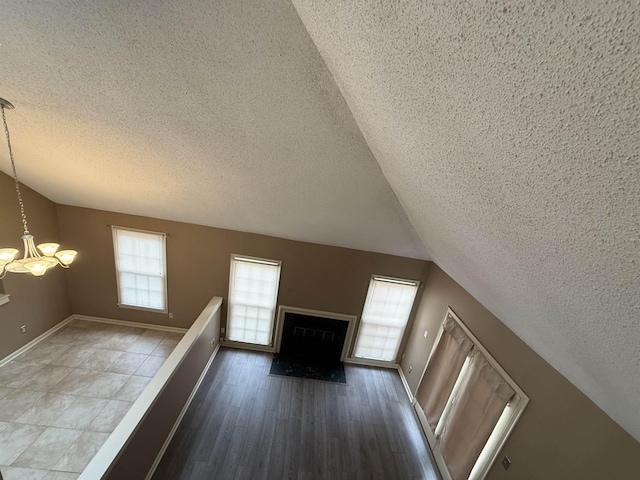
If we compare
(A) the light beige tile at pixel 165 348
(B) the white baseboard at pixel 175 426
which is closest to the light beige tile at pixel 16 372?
(A) the light beige tile at pixel 165 348

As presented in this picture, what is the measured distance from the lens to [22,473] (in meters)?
2.66

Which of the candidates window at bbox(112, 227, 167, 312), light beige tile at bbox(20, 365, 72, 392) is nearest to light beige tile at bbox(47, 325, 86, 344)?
light beige tile at bbox(20, 365, 72, 392)

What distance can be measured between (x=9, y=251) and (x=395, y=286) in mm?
4985

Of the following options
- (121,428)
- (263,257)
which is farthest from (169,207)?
(121,428)

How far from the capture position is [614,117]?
452 mm

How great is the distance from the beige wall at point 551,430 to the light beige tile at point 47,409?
5.14 meters

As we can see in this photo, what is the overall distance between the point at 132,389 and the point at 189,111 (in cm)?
398

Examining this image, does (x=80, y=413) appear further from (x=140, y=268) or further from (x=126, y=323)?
(x=140, y=268)

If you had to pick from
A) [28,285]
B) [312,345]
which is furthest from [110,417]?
[312,345]

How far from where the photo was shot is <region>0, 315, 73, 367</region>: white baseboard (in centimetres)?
388

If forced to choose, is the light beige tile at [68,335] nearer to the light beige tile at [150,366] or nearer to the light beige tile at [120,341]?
the light beige tile at [120,341]

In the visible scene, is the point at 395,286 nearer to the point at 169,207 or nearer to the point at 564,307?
the point at 564,307

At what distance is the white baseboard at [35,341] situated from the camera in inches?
153

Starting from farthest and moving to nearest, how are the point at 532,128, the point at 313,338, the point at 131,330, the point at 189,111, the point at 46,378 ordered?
the point at 313,338 → the point at 131,330 → the point at 46,378 → the point at 189,111 → the point at 532,128
